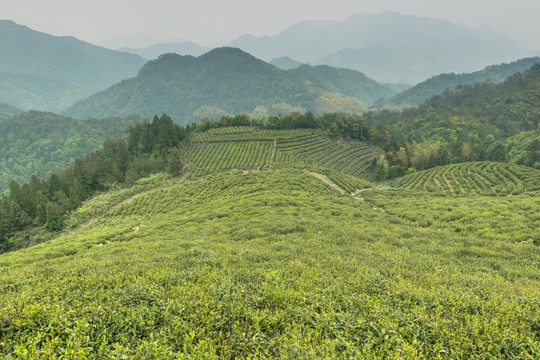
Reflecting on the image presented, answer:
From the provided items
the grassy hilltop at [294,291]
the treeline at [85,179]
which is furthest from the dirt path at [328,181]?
the treeline at [85,179]

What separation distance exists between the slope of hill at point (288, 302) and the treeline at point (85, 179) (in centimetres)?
3687

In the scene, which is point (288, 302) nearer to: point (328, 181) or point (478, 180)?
point (328, 181)

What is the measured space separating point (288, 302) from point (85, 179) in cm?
6987

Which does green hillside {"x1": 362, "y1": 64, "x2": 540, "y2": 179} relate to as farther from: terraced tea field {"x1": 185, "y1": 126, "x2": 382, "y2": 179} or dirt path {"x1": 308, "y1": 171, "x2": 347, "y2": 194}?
dirt path {"x1": 308, "y1": 171, "x2": 347, "y2": 194}

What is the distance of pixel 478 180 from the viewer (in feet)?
175

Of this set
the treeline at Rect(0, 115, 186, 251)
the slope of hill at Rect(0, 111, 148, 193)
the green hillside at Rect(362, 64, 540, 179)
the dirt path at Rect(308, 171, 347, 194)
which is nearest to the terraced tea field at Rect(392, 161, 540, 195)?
the green hillside at Rect(362, 64, 540, 179)

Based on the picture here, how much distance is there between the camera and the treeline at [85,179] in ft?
149

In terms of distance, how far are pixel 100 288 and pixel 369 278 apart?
11377mm

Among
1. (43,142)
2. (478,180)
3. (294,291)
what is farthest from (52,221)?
(43,142)

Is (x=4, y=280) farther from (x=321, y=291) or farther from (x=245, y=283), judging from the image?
(x=321, y=291)

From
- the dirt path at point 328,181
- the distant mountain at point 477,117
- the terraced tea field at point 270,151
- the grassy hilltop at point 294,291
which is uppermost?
the distant mountain at point 477,117

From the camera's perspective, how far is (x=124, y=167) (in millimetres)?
70562

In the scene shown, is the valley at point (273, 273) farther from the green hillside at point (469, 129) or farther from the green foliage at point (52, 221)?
the green hillside at point (469, 129)

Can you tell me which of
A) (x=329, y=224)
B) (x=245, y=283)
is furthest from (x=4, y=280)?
(x=329, y=224)
